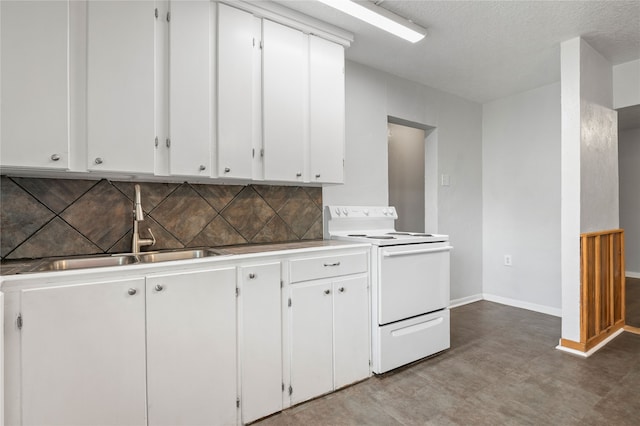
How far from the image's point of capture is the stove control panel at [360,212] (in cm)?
290

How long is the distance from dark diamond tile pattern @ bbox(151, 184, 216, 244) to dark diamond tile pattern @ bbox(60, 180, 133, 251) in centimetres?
17

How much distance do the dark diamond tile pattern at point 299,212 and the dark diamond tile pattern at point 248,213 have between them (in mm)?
152

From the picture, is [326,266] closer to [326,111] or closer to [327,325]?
[327,325]

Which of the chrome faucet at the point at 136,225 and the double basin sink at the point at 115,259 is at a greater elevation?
the chrome faucet at the point at 136,225

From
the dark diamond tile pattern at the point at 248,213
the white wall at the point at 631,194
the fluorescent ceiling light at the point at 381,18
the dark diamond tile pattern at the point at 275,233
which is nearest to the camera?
the fluorescent ceiling light at the point at 381,18

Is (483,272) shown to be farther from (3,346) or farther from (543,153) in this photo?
(3,346)

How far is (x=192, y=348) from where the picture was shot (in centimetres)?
166

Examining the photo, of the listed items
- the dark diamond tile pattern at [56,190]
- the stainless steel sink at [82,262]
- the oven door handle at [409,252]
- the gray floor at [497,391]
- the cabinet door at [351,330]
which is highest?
the dark diamond tile pattern at [56,190]

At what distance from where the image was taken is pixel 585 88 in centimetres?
282

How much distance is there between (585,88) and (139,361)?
3707 millimetres

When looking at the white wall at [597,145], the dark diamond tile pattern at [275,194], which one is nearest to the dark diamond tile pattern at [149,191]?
the dark diamond tile pattern at [275,194]

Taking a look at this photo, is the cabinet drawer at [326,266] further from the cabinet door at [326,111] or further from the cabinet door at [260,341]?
the cabinet door at [326,111]

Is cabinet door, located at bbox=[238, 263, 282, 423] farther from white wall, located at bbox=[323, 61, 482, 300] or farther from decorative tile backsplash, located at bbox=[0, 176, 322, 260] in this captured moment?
white wall, located at bbox=[323, 61, 482, 300]

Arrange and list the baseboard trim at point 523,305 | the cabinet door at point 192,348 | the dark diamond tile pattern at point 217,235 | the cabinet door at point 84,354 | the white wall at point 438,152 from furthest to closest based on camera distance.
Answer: the baseboard trim at point 523,305, the white wall at point 438,152, the dark diamond tile pattern at point 217,235, the cabinet door at point 192,348, the cabinet door at point 84,354
